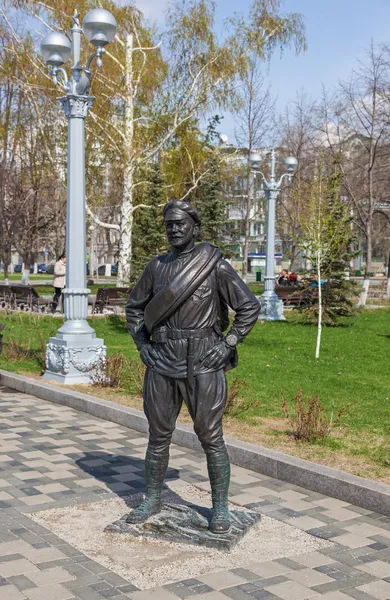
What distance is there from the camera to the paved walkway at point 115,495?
413cm

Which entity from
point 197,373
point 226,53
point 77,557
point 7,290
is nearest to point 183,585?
point 77,557

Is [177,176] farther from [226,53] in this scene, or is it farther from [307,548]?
[307,548]

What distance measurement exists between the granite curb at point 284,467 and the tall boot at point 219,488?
49.1 inches

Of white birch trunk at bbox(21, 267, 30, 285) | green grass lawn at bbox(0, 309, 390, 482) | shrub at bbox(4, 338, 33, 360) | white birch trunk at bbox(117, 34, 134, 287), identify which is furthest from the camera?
white birch trunk at bbox(21, 267, 30, 285)

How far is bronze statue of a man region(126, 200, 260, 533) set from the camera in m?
4.79

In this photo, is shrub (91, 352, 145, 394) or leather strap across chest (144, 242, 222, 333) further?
shrub (91, 352, 145, 394)

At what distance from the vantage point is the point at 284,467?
6.28 metres

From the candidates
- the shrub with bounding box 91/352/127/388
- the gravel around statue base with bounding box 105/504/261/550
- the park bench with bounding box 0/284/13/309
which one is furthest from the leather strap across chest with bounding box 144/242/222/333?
the park bench with bounding box 0/284/13/309

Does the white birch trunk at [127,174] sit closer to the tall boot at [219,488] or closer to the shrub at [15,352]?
the shrub at [15,352]

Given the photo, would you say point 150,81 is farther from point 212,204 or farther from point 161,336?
point 161,336

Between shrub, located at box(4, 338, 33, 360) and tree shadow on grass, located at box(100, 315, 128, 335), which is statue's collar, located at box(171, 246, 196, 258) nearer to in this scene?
shrub, located at box(4, 338, 33, 360)

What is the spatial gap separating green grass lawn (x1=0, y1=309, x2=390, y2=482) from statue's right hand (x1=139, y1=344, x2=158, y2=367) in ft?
7.54

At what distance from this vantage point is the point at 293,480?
6203mm

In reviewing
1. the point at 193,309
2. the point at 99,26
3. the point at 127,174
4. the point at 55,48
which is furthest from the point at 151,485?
the point at 127,174
